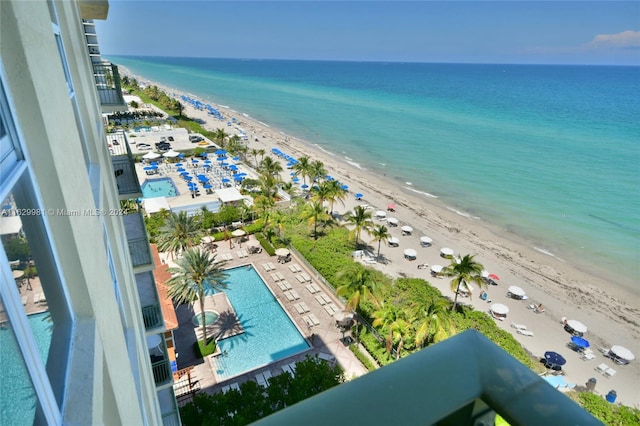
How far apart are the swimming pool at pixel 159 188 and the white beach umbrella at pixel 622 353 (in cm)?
4153

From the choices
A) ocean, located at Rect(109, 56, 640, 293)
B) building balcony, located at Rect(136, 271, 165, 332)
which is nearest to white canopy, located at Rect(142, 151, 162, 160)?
ocean, located at Rect(109, 56, 640, 293)

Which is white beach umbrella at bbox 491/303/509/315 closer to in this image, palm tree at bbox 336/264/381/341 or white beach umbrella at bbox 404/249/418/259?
white beach umbrella at bbox 404/249/418/259

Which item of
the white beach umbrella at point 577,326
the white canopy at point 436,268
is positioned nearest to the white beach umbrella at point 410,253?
the white canopy at point 436,268

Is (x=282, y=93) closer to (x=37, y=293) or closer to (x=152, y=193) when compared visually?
(x=152, y=193)

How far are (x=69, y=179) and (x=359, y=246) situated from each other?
1273 inches

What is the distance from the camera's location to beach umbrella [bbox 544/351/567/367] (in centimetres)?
2108

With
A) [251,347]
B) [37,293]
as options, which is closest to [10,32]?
[37,293]

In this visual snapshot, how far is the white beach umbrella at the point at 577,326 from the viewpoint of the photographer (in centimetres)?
2438

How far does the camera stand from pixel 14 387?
118cm

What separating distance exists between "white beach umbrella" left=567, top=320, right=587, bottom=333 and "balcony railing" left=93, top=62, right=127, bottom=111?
29347mm

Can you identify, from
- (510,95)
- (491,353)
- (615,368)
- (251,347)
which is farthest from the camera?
(510,95)

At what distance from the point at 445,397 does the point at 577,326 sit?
29.5 m

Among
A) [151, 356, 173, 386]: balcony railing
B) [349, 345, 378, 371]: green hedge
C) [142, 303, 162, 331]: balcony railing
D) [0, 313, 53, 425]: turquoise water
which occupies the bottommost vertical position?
[349, 345, 378, 371]: green hedge

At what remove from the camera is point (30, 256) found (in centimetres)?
172
